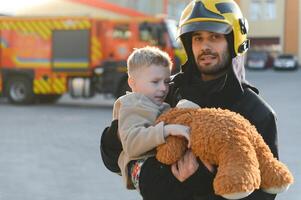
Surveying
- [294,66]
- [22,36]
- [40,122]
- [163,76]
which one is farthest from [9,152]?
[294,66]

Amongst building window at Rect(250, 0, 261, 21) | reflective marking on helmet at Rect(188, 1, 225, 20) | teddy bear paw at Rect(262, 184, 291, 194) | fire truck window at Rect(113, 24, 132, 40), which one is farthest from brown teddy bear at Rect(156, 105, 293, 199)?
building window at Rect(250, 0, 261, 21)

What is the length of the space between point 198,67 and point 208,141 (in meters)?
0.40

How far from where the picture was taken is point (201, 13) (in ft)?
6.83

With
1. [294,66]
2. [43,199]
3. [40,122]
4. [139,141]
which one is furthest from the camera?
[294,66]

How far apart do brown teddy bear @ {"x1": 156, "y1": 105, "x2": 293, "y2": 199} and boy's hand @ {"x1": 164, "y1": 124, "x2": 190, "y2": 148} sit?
2 centimetres

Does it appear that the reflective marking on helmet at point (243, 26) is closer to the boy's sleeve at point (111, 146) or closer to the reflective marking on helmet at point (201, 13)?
the reflective marking on helmet at point (201, 13)

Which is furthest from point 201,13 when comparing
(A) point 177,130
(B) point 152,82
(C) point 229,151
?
(C) point 229,151

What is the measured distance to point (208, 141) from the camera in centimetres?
180

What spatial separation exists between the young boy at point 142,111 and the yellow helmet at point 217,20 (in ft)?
0.52

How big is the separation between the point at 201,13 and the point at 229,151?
0.57 metres

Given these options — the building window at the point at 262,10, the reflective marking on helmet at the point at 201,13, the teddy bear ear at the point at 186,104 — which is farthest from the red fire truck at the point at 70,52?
the building window at the point at 262,10

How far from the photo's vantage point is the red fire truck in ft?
49.8

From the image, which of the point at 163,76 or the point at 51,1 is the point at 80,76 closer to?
the point at 51,1

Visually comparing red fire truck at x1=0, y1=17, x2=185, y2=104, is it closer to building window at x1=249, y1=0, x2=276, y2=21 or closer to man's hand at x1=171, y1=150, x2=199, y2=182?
man's hand at x1=171, y1=150, x2=199, y2=182
